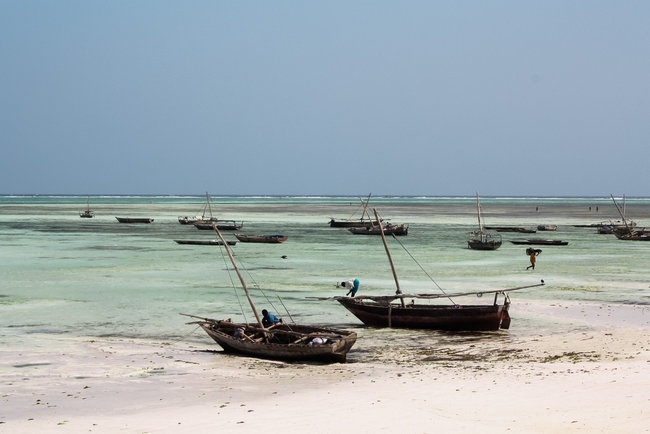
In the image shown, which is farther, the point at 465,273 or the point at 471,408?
the point at 465,273

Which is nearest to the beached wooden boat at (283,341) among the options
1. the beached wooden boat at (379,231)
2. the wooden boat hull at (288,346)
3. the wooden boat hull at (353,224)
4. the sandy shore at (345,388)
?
the wooden boat hull at (288,346)

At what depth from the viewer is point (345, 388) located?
14.8 m

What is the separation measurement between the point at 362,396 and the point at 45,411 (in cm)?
556

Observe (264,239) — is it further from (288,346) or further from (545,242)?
(288,346)

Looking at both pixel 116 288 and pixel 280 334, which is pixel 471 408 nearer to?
pixel 280 334

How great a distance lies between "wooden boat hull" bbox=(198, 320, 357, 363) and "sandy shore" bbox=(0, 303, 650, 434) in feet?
1.02

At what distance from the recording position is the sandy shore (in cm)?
1184

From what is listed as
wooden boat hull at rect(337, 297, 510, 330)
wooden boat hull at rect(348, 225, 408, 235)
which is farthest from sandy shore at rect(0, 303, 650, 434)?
wooden boat hull at rect(348, 225, 408, 235)

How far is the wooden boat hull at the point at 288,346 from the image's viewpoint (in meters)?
17.3

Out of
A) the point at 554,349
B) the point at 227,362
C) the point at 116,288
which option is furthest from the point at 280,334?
the point at 116,288

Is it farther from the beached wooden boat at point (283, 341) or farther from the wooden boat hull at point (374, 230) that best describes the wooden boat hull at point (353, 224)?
the beached wooden boat at point (283, 341)

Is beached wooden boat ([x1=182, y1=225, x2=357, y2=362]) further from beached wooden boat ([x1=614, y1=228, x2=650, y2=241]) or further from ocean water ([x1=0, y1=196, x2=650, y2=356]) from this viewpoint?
beached wooden boat ([x1=614, y1=228, x2=650, y2=241])

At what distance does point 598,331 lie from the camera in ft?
70.1

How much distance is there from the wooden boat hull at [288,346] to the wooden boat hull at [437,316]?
452 centimetres
